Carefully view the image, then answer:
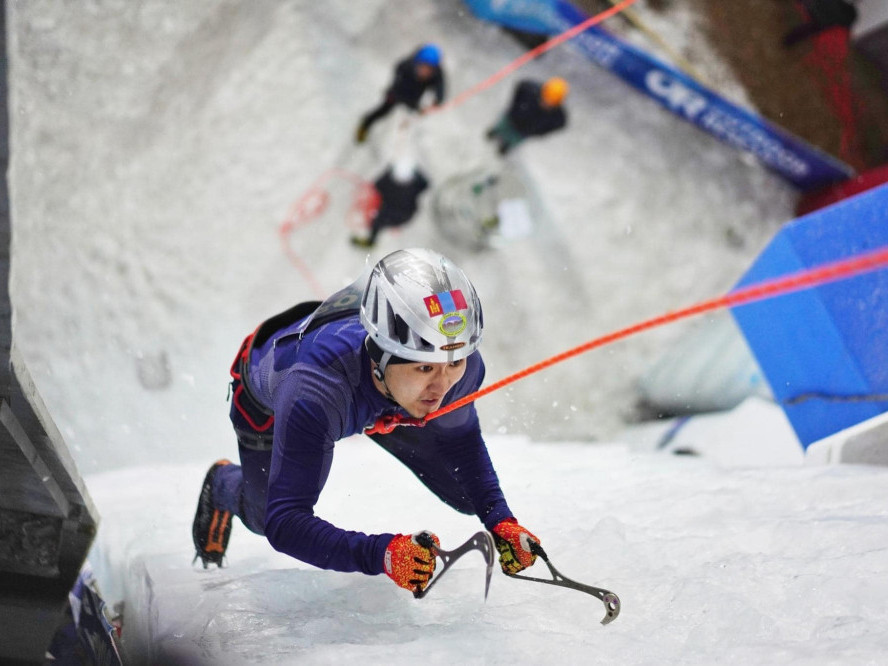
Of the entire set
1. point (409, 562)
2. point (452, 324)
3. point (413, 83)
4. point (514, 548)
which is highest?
point (413, 83)

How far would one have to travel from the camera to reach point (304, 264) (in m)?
5.46

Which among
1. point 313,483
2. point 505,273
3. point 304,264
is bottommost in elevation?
point 313,483

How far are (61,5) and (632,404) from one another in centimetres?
492

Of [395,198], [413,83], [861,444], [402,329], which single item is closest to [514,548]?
[402,329]

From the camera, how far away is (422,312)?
187cm

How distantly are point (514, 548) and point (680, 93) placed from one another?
5.22m

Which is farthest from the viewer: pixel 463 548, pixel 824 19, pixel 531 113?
pixel 824 19

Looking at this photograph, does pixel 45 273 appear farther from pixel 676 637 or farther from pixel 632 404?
pixel 676 637

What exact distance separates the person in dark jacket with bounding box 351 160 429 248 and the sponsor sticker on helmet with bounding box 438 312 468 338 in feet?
12.1

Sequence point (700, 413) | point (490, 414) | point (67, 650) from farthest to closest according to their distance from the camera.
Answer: point (700, 413)
point (490, 414)
point (67, 650)

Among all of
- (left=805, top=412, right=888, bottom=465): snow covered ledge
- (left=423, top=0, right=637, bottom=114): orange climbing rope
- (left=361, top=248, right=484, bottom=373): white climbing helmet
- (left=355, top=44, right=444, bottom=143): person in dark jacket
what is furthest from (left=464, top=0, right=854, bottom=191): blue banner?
(left=361, top=248, right=484, bottom=373): white climbing helmet

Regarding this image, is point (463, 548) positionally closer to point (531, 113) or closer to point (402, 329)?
point (402, 329)

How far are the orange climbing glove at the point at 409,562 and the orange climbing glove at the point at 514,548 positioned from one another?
15.0 inches

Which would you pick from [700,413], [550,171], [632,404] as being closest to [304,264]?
[550,171]
